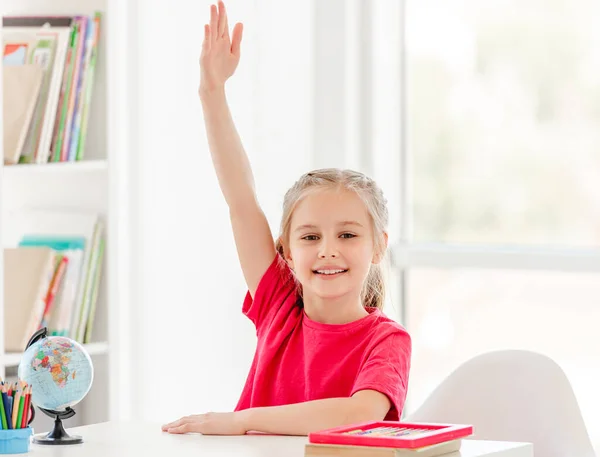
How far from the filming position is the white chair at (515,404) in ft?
7.13

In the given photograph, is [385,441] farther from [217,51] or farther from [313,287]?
[217,51]

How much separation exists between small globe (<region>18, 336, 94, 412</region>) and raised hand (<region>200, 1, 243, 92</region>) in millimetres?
680

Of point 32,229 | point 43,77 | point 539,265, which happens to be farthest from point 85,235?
point 539,265

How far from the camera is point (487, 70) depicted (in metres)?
3.29

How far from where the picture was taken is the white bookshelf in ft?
9.61

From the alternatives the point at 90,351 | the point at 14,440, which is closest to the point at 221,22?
the point at 14,440

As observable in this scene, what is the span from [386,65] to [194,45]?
572mm

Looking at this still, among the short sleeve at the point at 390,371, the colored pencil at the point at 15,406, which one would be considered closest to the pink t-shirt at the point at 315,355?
the short sleeve at the point at 390,371

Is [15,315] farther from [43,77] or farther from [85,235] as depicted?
[43,77]

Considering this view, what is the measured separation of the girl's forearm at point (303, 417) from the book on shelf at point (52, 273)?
1.18m

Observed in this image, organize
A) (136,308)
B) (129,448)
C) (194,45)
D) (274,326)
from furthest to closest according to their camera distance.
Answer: (194,45), (136,308), (274,326), (129,448)

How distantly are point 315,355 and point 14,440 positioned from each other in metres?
0.59

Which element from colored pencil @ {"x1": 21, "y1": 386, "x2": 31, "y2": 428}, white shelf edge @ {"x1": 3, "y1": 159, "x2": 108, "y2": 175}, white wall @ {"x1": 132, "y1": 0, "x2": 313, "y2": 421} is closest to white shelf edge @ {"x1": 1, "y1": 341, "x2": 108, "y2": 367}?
white wall @ {"x1": 132, "y1": 0, "x2": 313, "y2": 421}

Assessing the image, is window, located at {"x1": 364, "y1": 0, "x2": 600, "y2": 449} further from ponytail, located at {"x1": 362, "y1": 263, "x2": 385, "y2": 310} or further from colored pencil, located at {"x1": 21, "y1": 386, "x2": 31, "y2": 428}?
colored pencil, located at {"x1": 21, "y1": 386, "x2": 31, "y2": 428}
